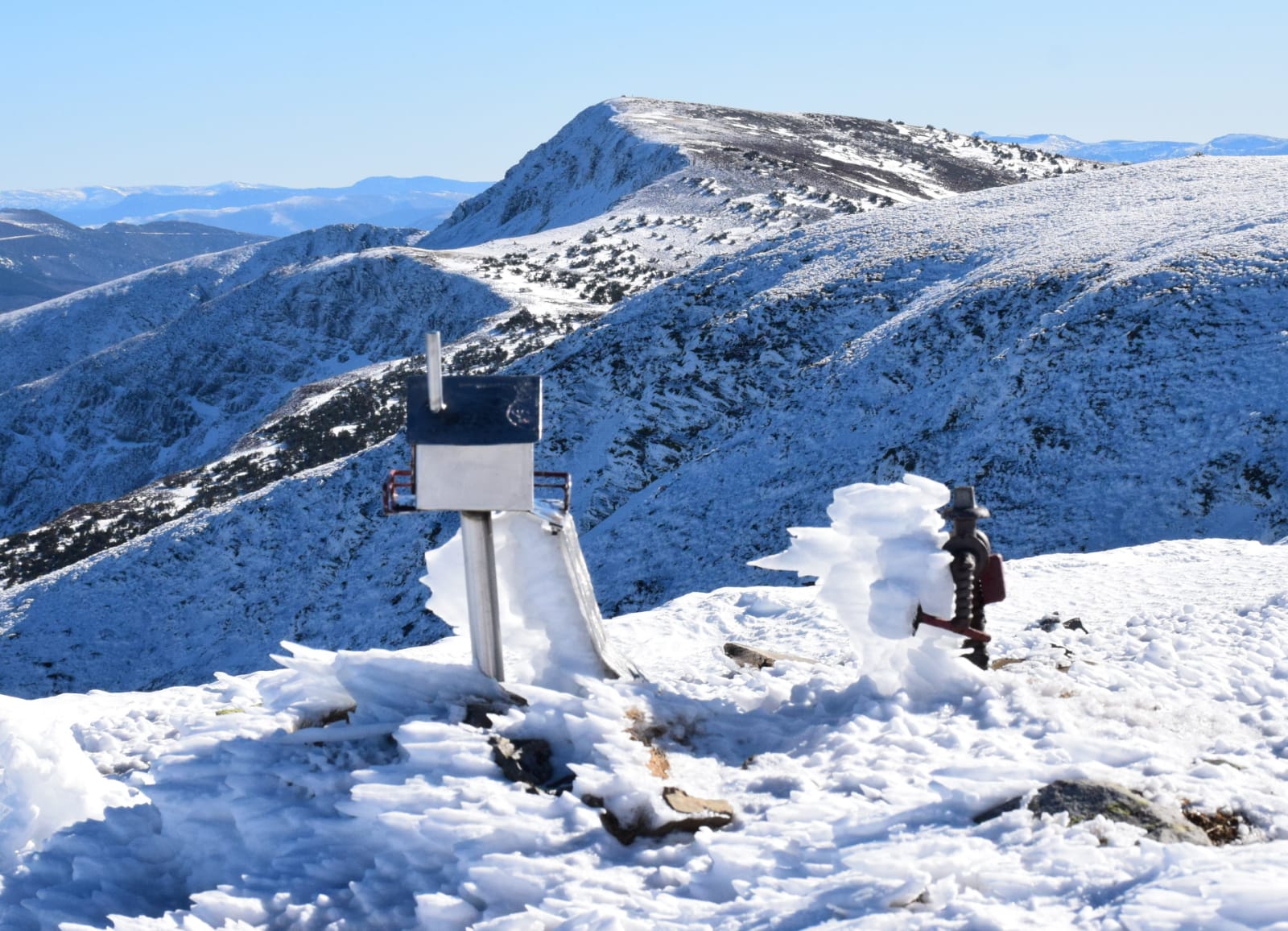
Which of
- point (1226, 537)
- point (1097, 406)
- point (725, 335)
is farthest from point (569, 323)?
point (1226, 537)

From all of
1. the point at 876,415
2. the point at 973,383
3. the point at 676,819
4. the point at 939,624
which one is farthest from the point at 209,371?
the point at 676,819

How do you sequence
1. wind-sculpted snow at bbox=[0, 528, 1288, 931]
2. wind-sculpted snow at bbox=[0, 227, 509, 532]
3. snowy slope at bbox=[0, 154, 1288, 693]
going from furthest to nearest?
wind-sculpted snow at bbox=[0, 227, 509, 532] < snowy slope at bbox=[0, 154, 1288, 693] < wind-sculpted snow at bbox=[0, 528, 1288, 931]

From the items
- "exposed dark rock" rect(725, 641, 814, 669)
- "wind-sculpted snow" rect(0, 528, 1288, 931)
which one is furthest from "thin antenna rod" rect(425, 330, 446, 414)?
"exposed dark rock" rect(725, 641, 814, 669)

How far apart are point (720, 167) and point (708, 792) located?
83.1 meters

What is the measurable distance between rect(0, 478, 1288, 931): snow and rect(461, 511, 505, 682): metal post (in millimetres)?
266

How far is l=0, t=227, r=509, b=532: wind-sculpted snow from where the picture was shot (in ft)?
232

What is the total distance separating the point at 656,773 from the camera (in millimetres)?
8484

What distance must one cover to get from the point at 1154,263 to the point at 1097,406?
26.2 ft

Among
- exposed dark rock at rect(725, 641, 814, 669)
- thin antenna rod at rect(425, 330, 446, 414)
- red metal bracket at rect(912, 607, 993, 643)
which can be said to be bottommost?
exposed dark rock at rect(725, 641, 814, 669)

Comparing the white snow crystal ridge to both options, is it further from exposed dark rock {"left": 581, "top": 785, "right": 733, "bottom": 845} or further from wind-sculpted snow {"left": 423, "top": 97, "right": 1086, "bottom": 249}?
wind-sculpted snow {"left": 423, "top": 97, "right": 1086, "bottom": 249}

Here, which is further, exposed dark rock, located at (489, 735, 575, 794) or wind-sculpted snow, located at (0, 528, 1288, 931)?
exposed dark rock, located at (489, 735, 575, 794)

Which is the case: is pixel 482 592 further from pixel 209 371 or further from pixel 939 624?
pixel 209 371

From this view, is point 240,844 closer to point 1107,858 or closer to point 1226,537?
point 1107,858

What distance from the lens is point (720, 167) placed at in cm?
8619
